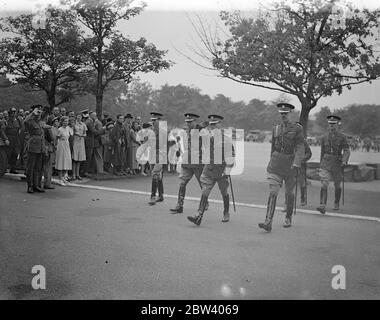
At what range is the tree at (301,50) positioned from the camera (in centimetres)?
629

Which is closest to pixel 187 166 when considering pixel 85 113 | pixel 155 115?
pixel 155 115

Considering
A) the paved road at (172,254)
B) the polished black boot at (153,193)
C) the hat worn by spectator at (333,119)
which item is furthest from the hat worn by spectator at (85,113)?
the hat worn by spectator at (333,119)

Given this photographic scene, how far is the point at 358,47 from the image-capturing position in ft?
22.8

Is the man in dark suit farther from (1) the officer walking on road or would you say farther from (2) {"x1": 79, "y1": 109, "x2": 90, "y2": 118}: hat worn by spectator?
(1) the officer walking on road

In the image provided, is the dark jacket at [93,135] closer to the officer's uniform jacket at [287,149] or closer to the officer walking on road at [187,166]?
the officer walking on road at [187,166]

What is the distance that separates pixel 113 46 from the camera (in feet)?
15.4

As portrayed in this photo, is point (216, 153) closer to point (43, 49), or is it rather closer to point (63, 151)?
point (43, 49)

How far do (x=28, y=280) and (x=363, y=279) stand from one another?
2808mm

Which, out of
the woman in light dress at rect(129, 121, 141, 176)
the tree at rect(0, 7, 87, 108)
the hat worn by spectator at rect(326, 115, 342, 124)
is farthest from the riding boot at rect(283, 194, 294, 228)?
the woman in light dress at rect(129, 121, 141, 176)

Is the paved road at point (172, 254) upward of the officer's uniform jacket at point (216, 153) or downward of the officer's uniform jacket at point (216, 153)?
downward

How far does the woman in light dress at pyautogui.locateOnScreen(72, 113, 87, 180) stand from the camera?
9766 millimetres

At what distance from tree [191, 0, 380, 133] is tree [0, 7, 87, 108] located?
5.23 ft

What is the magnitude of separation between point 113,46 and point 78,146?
5.68 m

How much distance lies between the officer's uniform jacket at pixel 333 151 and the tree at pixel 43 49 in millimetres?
4432
